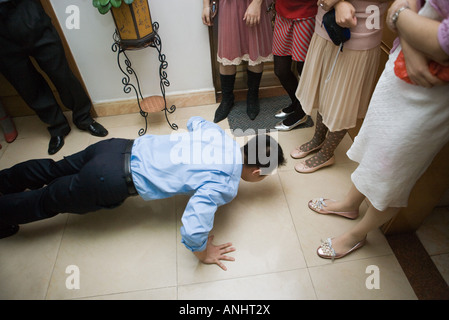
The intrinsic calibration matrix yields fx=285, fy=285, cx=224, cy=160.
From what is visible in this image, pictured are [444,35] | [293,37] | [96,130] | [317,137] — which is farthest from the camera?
[96,130]

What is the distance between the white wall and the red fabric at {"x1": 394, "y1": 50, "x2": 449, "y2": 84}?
1.34 metres

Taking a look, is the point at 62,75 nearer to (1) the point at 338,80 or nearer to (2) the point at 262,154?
(2) the point at 262,154

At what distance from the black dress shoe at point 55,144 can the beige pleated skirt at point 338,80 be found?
5.45 ft

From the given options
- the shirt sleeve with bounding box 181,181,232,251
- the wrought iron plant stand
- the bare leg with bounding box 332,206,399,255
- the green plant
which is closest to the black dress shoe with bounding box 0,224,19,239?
the wrought iron plant stand

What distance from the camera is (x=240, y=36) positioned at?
5.89ft

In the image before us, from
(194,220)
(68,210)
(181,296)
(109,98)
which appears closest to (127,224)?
(68,210)

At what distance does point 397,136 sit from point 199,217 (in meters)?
0.74

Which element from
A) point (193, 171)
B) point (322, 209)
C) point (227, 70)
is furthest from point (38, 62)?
point (322, 209)

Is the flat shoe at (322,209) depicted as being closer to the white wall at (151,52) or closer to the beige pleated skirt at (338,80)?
the beige pleated skirt at (338,80)

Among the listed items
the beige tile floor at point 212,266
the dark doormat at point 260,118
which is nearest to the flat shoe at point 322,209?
the beige tile floor at point 212,266

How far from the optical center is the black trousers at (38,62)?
1542 mm

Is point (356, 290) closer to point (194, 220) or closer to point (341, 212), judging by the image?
point (341, 212)

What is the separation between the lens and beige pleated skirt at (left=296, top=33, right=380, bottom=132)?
1263 mm

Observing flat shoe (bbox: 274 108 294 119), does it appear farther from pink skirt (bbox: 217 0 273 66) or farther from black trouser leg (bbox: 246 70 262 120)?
pink skirt (bbox: 217 0 273 66)
